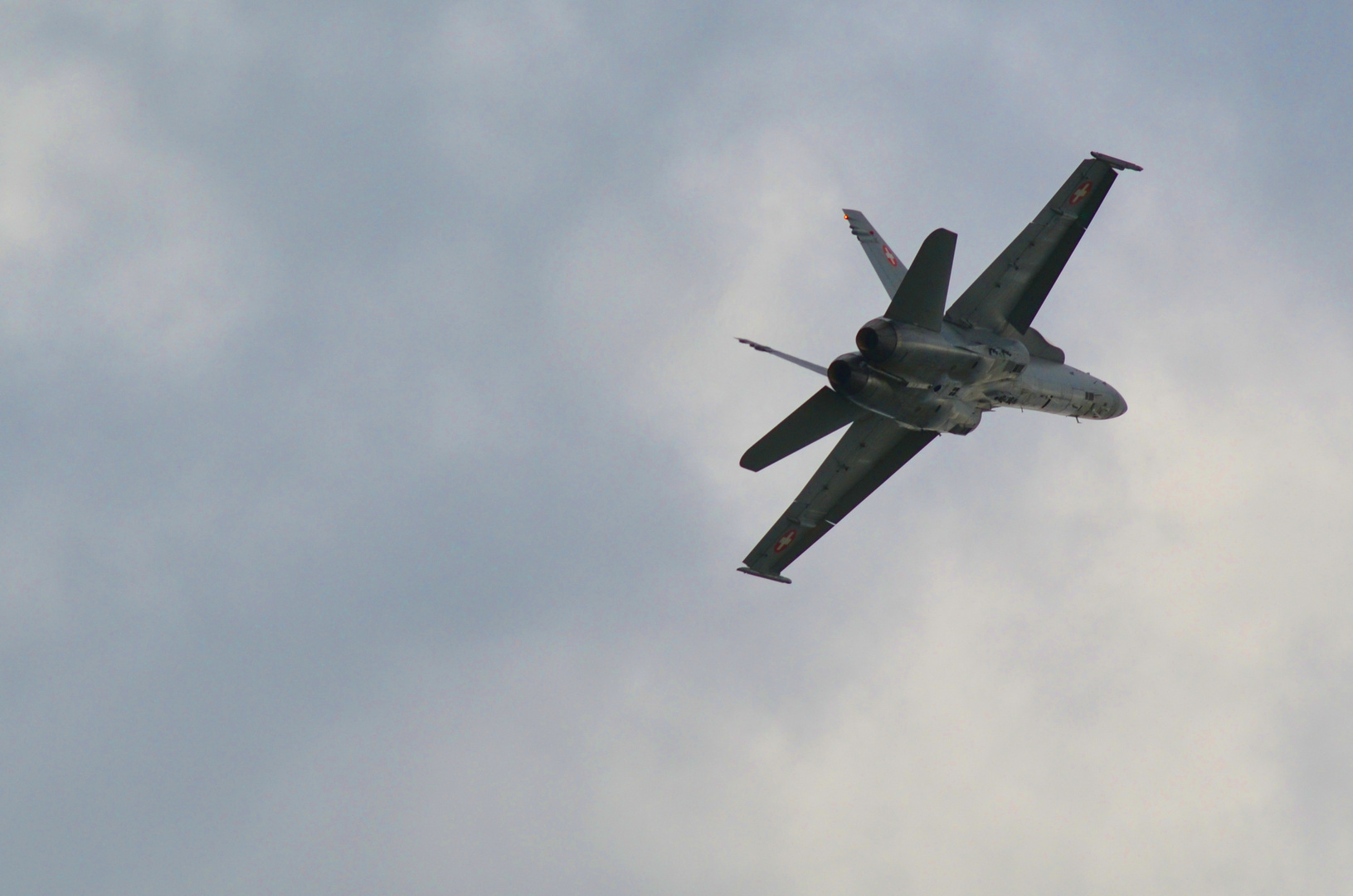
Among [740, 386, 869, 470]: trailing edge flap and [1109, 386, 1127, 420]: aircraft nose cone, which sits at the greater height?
[1109, 386, 1127, 420]: aircraft nose cone

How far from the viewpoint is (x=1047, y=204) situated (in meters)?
37.6

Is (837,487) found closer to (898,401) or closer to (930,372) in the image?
(898,401)

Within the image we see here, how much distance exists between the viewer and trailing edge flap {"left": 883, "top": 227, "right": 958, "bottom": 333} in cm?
3225

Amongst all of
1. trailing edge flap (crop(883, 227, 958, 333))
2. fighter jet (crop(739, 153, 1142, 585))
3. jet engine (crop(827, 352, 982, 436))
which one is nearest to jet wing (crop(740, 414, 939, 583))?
fighter jet (crop(739, 153, 1142, 585))

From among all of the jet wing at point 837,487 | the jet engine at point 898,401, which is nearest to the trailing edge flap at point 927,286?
the jet engine at point 898,401

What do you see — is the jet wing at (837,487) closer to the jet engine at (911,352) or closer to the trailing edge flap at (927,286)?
the jet engine at (911,352)

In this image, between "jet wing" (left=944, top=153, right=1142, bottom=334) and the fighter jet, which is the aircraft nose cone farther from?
"jet wing" (left=944, top=153, right=1142, bottom=334)

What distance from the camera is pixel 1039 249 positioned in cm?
3772

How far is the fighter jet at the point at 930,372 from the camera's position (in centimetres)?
3375

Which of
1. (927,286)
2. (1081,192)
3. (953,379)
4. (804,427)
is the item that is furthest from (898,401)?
(1081,192)

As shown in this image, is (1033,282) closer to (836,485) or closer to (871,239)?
(871,239)

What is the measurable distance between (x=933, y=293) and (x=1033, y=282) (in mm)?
6074

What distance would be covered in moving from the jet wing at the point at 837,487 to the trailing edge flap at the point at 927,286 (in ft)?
22.8

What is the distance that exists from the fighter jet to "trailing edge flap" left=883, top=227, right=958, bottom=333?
0.03 m
